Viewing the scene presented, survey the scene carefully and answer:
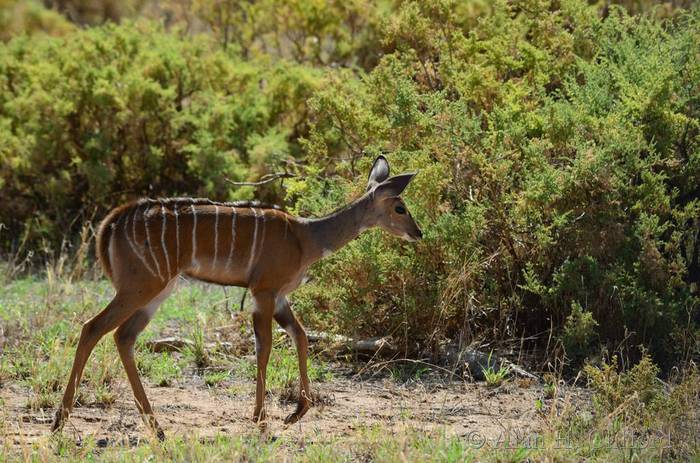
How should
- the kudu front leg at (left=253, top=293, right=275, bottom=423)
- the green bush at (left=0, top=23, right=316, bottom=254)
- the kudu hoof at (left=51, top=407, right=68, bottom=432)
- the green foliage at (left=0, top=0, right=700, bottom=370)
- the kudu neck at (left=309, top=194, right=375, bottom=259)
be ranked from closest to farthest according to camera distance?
the kudu hoof at (left=51, top=407, right=68, bottom=432) → the kudu front leg at (left=253, top=293, right=275, bottom=423) → the kudu neck at (left=309, top=194, right=375, bottom=259) → the green foliage at (left=0, top=0, right=700, bottom=370) → the green bush at (left=0, top=23, right=316, bottom=254)

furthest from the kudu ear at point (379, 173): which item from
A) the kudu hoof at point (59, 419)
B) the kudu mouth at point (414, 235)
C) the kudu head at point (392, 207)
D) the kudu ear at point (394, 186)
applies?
the kudu hoof at point (59, 419)

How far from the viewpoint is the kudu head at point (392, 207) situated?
275 inches

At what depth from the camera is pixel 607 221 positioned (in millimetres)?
7625

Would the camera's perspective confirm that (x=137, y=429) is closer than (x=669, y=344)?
Yes

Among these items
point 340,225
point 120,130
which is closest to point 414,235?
point 340,225

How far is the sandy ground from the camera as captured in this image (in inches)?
252

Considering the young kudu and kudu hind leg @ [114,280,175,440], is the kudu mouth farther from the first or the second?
kudu hind leg @ [114,280,175,440]

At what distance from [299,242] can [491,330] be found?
1.84 m

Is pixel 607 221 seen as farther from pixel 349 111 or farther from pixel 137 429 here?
pixel 137 429

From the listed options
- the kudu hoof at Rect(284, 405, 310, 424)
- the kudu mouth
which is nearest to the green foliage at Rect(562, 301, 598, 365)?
the kudu mouth

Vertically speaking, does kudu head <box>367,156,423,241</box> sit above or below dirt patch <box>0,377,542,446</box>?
above

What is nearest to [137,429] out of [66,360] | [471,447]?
[66,360]

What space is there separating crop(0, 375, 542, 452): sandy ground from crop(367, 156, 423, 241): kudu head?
1032 millimetres

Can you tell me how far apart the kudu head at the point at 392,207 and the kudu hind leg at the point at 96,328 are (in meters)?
1.56
